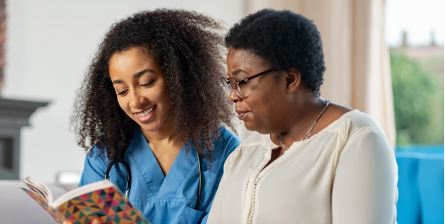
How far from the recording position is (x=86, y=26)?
4.14m

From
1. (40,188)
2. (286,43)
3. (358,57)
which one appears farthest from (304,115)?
(358,57)

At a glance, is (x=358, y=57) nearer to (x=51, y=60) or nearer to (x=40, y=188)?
(x=51, y=60)

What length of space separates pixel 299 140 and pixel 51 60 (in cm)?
291

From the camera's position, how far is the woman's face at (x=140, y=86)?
180cm

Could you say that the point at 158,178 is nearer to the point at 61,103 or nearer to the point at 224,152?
the point at 224,152

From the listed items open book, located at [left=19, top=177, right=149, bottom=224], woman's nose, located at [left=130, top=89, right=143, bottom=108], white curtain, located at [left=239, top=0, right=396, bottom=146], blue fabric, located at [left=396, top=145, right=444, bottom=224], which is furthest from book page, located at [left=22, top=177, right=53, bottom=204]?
white curtain, located at [left=239, top=0, right=396, bottom=146]

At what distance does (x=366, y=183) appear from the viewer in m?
1.25

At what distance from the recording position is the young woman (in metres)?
1.84

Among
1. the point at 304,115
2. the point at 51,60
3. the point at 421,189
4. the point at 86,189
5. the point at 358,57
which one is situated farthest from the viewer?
the point at 51,60

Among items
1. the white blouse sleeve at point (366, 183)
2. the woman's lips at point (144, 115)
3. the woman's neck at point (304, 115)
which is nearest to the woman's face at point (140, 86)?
the woman's lips at point (144, 115)

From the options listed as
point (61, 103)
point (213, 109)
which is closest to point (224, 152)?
point (213, 109)

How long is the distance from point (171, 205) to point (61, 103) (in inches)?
94.7

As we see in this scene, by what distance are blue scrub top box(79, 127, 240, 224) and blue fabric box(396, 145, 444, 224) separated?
3.10 ft

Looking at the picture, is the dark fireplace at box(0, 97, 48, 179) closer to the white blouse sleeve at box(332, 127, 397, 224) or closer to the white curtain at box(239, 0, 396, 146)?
the white curtain at box(239, 0, 396, 146)
